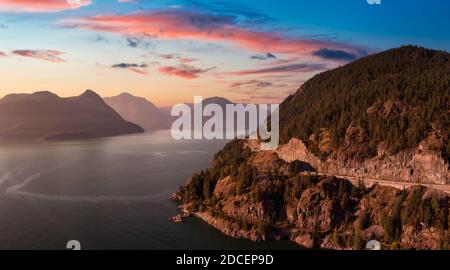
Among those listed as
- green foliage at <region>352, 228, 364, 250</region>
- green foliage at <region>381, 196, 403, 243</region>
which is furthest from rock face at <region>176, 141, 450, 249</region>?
green foliage at <region>352, 228, 364, 250</region>

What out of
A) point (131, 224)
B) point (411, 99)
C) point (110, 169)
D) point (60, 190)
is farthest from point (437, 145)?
point (110, 169)

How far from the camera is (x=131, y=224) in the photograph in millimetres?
101438

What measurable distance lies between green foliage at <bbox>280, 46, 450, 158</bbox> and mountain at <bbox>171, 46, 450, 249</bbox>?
381 mm

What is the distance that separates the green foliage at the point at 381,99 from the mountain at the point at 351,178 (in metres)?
0.38

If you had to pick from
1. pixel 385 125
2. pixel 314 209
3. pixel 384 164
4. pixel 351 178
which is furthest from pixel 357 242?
pixel 385 125

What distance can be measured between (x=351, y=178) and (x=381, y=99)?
32984 mm

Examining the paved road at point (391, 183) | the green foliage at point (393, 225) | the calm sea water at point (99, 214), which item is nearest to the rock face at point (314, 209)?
the green foliage at point (393, 225)

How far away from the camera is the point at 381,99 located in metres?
123

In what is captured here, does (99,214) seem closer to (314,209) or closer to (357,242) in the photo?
(314,209)

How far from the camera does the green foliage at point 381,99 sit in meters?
106
